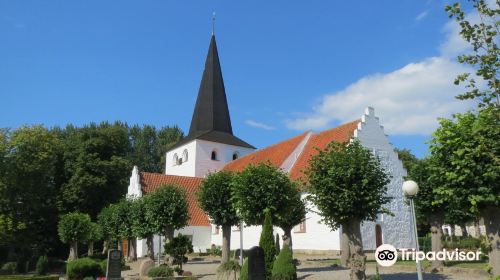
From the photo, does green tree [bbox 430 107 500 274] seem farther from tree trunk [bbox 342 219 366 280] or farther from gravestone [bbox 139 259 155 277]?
gravestone [bbox 139 259 155 277]

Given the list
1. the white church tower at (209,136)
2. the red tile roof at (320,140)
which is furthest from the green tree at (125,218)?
the white church tower at (209,136)

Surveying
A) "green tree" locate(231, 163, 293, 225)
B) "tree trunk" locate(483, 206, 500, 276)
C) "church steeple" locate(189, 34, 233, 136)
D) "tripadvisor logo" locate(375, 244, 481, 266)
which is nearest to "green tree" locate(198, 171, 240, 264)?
"green tree" locate(231, 163, 293, 225)

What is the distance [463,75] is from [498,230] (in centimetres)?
572

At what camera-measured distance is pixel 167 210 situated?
28359 mm

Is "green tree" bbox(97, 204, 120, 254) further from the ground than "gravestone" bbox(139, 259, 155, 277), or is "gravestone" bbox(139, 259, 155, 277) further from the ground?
"green tree" bbox(97, 204, 120, 254)

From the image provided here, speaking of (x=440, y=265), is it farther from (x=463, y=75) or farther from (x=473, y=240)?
(x=473, y=240)

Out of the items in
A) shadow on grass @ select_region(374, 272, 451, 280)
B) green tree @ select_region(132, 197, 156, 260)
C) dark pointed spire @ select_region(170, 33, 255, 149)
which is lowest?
shadow on grass @ select_region(374, 272, 451, 280)

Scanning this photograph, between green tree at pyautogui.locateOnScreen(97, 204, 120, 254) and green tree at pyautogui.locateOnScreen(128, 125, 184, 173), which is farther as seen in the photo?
green tree at pyautogui.locateOnScreen(128, 125, 184, 173)

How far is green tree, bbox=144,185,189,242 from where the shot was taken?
28406 millimetres

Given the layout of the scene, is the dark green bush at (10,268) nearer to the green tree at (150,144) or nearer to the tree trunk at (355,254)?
the green tree at (150,144)

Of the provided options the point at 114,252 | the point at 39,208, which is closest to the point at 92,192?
the point at 39,208

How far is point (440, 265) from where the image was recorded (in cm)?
1830

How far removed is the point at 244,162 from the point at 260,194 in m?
26.8

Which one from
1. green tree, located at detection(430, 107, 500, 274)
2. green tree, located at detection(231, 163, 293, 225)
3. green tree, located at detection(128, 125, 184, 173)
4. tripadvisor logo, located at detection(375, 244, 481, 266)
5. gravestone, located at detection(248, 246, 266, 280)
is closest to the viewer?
green tree, located at detection(430, 107, 500, 274)
